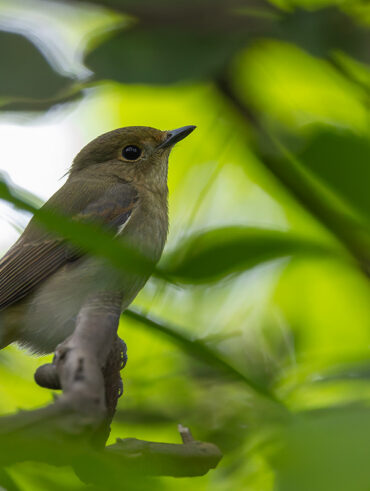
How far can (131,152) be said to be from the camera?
4352 millimetres

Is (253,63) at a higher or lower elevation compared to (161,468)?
higher

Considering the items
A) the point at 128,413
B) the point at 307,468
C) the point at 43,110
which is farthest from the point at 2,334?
the point at 307,468

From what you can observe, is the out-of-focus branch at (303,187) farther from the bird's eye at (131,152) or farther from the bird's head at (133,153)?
the bird's eye at (131,152)

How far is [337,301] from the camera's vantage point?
376cm

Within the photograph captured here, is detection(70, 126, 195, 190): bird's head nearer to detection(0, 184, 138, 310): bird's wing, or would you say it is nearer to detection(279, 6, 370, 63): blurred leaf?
detection(0, 184, 138, 310): bird's wing

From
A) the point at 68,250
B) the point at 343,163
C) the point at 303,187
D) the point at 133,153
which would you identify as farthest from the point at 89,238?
the point at 133,153

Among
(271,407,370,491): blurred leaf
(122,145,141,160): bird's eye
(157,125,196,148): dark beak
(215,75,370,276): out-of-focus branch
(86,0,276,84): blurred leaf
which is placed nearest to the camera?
(271,407,370,491): blurred leaf

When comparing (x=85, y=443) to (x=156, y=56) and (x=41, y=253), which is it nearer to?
(x=156, y=56)

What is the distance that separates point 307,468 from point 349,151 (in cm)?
45

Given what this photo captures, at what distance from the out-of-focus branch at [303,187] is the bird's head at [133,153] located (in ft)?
2.41

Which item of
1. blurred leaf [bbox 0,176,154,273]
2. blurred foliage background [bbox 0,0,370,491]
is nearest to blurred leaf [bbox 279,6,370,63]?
blurred foliage background [bbox 0,0,370,491]

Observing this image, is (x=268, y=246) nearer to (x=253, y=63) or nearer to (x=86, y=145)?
(x=253, y=63)

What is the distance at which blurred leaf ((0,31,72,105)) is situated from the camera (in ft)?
7.82

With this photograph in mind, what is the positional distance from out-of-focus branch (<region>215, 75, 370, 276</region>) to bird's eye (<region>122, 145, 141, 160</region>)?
2.94 feet
